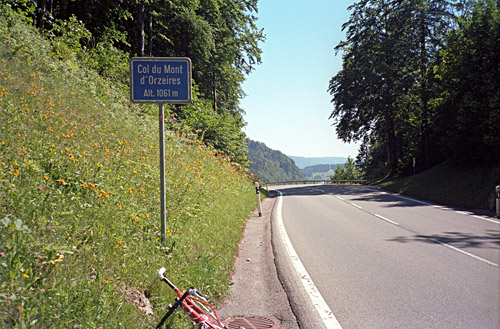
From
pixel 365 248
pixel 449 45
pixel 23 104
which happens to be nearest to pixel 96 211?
pixel 23 104

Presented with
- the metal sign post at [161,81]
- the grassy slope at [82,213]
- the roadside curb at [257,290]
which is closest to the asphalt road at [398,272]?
the roadside curb at [257,290]

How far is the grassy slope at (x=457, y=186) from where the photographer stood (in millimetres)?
15211

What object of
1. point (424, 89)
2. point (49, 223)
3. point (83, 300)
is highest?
point (424, 89)

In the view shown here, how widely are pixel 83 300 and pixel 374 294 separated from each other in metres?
3.74

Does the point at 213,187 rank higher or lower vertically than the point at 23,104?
lower

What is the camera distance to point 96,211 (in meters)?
4.88

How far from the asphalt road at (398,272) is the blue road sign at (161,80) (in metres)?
3.37

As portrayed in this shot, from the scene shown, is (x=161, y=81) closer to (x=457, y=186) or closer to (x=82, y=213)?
(x=82, y=213)

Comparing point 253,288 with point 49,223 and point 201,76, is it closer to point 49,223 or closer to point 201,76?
point 49,223

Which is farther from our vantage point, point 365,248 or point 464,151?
point 464,151

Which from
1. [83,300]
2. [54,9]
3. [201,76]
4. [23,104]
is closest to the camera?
[83,300]

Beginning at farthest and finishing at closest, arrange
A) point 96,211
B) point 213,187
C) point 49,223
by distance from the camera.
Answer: point 213,187 < point 96,211 < point 49,223

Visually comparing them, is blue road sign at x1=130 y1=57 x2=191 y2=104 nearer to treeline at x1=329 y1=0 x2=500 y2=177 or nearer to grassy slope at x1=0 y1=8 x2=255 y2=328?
grassy slope at x1=0 y1=8 x2=255 y2=328

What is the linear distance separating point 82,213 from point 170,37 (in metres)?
20.2
